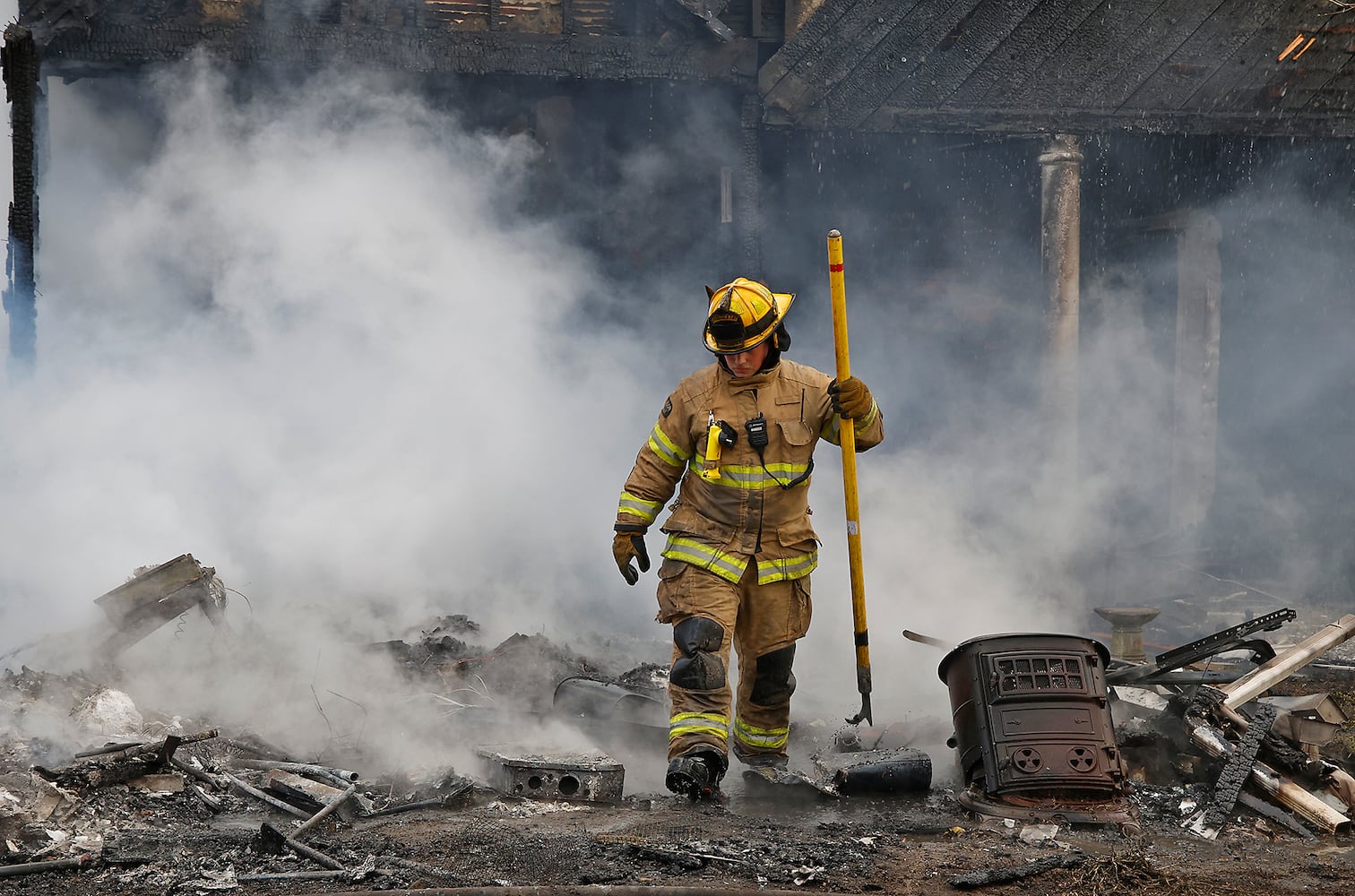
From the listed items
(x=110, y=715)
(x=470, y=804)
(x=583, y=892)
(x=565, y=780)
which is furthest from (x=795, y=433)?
(x=110, y=715)

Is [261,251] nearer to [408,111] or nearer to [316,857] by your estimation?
[408,111]

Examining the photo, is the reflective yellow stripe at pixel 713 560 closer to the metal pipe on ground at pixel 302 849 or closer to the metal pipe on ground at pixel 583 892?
the metal pipe on ground at pixel 583 892

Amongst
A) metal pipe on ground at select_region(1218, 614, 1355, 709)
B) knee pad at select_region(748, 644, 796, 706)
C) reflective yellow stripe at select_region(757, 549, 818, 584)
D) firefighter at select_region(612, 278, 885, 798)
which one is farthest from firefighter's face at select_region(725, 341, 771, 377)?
metal pipe on ground at select_region(1218, 614, 1355, 709)

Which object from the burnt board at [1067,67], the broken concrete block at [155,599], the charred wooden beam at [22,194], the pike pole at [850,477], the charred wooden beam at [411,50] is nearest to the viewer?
the pike pole at [850,477]

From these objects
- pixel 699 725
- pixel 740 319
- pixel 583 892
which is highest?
pixel 740 319

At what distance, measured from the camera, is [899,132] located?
871 cm

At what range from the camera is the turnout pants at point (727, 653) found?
4668mm

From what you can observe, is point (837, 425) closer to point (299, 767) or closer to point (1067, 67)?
point (299, 767)

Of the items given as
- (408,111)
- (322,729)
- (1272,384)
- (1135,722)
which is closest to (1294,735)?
(1135,722)

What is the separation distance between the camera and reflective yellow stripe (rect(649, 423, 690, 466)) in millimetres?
4969

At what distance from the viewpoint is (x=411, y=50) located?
805 cm

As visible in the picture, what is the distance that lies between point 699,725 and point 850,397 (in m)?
1.33

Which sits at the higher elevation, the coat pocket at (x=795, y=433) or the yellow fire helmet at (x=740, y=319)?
the yellow fire helmet at (x=740, y=319)

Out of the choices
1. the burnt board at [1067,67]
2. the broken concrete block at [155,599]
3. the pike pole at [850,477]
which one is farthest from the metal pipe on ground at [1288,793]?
the burnt board at [1067,67]
